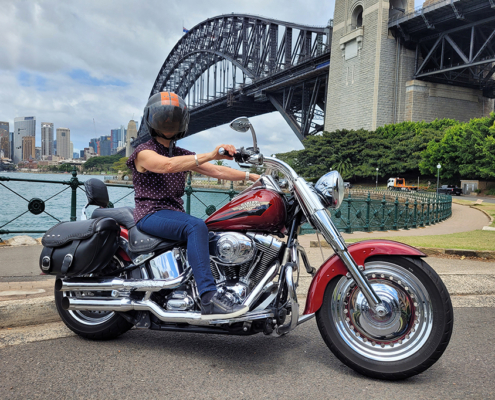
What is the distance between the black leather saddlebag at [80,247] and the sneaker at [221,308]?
756 millimetres

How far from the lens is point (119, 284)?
8.55 feet

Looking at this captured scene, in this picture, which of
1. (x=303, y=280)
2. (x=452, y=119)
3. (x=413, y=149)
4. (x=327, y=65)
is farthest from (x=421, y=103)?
(x=303, y=280)

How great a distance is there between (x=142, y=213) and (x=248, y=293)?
2.65 feet

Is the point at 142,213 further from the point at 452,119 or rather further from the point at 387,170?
the point at 452,119

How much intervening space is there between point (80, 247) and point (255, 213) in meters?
1.10

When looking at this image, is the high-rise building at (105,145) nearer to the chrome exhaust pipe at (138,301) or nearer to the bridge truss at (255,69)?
the bridge truss at (255,69)

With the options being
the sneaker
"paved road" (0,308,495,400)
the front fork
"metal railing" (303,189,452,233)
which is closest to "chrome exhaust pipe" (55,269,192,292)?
the sneaker

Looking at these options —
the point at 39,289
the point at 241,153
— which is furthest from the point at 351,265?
the point at 39,289

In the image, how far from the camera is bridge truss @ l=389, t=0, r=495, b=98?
1551 inches

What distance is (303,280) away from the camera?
13.6 ft

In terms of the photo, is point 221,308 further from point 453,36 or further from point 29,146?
point 453,36

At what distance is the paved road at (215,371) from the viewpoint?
6.93ft

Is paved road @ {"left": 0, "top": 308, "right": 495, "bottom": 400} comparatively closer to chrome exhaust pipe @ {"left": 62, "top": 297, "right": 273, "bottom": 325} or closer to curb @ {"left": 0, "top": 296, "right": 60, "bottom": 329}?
chrome exhaust pipe @ {"left": 62, "top": 297, "right": 273, "bottom": 325}

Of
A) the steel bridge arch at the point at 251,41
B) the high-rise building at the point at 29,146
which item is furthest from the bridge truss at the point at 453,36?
the high-rise building at the point at 29,146
